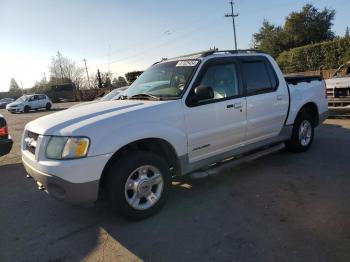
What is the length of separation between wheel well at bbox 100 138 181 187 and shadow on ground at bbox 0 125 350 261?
56cm

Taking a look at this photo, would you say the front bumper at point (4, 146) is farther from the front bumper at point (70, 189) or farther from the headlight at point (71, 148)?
the headlight at point (71, 148)

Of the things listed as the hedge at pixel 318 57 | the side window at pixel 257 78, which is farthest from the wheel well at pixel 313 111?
the hedge at pixel 318 57

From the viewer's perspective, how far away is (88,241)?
372 cm

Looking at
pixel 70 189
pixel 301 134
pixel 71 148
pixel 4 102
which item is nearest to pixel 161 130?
pixel 71 148

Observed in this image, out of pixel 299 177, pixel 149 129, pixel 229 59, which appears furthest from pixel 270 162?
pixel 149 129

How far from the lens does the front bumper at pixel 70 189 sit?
358 centimetres

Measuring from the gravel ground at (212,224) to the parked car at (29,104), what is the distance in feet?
84.3

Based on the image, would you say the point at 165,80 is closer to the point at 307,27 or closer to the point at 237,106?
the point at 237,106

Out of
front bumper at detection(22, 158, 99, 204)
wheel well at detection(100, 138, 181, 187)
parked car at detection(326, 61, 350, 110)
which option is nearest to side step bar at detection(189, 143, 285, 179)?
wheel well at detection(100, 138, 181, 187)

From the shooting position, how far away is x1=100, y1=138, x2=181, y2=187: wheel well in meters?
3.94

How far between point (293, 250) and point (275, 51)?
132 feet

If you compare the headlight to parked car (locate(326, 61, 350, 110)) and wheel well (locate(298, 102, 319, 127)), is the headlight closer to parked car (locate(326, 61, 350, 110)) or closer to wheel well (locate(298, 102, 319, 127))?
wheel well (locate(298, 102, 319, 127))

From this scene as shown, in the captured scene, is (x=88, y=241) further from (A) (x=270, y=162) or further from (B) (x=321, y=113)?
(B) (x=321, y=113)

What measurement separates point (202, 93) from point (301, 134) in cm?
300
